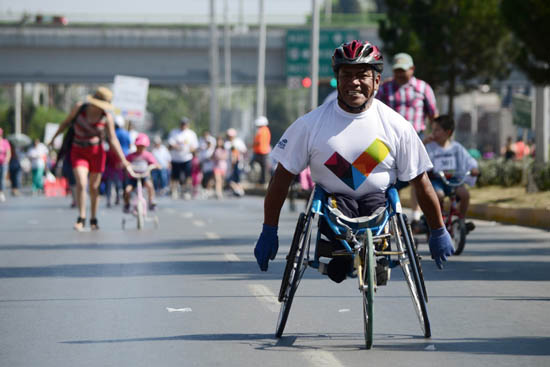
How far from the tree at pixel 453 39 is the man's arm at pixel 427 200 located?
75.5 feet

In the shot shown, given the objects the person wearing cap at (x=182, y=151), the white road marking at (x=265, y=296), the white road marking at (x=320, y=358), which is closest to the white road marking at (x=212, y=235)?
the white road marking at (x=265, y=296)

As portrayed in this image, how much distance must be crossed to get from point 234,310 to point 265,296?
816 millimetres

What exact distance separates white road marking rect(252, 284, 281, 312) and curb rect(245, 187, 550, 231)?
8293mm

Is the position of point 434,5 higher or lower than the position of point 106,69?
higher

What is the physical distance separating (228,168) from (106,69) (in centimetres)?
2154

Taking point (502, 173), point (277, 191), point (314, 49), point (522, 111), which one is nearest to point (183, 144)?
point (314, 49)

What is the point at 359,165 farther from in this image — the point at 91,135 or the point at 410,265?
the point at 91,135

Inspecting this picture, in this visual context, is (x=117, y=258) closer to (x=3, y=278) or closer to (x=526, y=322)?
(x=3, y=278)

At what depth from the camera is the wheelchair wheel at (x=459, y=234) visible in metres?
13.3

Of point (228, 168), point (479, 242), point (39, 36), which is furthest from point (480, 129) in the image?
point (479, 242)

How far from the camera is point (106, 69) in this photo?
178ft

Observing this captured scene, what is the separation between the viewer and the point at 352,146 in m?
7.38

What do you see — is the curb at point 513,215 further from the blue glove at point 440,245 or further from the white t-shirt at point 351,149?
the white t-shirt at point 351,149

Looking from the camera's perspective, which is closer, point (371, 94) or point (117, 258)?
point (371, 94)
